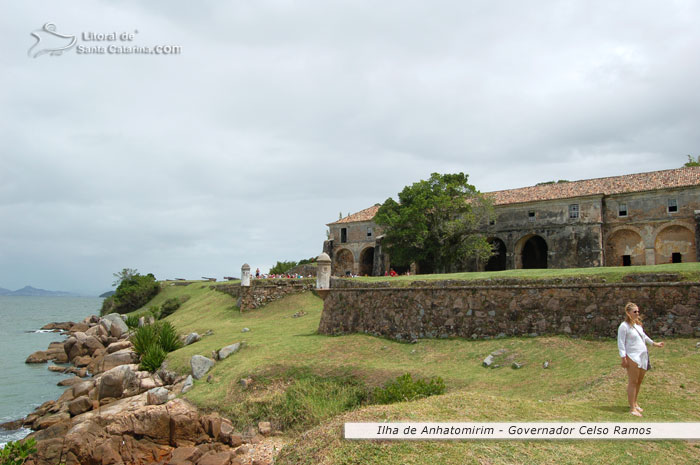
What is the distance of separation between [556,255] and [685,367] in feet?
80.5

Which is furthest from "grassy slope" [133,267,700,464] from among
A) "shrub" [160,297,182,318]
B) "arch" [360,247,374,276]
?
"arch" [360,247,374,276]

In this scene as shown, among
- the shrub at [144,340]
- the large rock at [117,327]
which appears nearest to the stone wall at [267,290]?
the shrub at [144,340]

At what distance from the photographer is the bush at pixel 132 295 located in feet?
145

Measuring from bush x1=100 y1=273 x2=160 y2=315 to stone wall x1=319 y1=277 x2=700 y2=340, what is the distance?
110 ft

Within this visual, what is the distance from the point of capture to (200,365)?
13.9 meters

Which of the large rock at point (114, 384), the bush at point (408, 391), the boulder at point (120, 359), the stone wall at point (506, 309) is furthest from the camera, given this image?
the boulder at point (120, 359)

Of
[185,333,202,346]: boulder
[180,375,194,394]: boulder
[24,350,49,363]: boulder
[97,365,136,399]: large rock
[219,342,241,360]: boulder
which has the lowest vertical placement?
[24,350,49,363]: boulder

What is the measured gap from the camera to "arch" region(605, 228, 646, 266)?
2942 centimetres

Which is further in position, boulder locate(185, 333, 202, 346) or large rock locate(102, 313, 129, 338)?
large rock locate(102, 313, 129, 338)

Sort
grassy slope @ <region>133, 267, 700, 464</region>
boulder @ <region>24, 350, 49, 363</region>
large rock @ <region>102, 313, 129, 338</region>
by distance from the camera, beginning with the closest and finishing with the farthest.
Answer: grassy slope @ <region>133, 267, 700, 464</region> → boulder @ <region>24, 350, 49, 363</region> → large rock @ <region>102, 313, 129, 338</region>

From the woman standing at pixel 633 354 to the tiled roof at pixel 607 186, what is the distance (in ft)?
86.1

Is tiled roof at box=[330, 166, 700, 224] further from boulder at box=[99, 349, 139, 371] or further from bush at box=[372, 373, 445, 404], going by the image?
bush at box=[372, 373, 445, 404]

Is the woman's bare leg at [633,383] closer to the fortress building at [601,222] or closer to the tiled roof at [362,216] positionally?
the fortress building at [601,222]

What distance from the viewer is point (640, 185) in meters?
29.6
